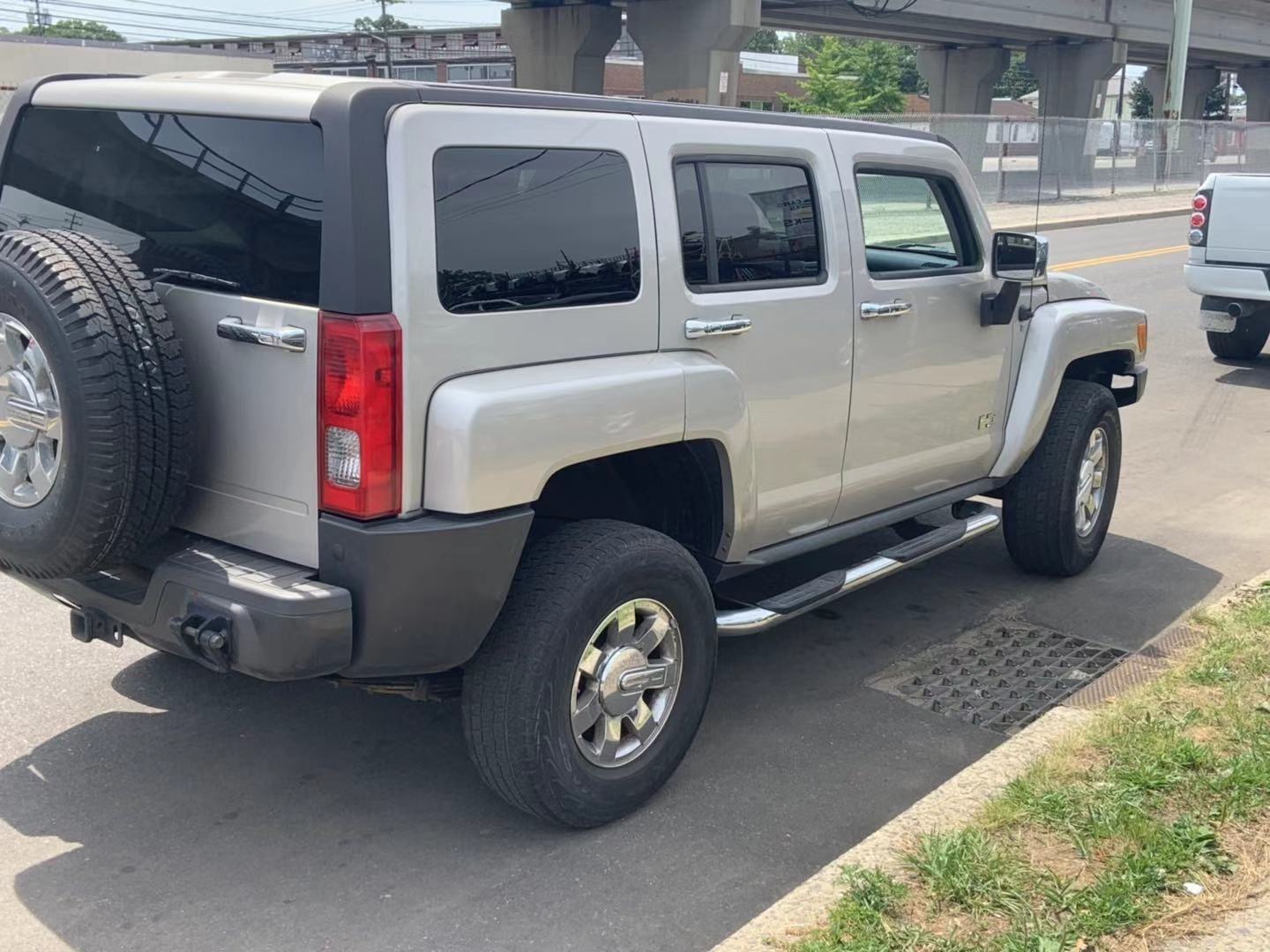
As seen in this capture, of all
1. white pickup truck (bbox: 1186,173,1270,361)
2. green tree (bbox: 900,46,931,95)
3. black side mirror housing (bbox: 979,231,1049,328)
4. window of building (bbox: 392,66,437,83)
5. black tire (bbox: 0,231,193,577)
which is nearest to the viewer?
black tire (bbox: 0,231,193,577)

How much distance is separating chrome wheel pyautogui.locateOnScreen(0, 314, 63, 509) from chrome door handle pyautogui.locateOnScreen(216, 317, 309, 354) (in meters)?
0.42

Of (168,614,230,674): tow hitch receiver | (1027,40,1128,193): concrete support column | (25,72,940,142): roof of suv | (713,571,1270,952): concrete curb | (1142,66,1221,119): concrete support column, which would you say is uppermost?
(1142,66,1221,119): concrete support column

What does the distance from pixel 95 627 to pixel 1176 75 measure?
119ft

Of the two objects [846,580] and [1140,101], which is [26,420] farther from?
[1140,101]

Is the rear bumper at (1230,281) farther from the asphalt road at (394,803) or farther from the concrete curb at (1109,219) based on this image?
the concrete curb at (1109,219)

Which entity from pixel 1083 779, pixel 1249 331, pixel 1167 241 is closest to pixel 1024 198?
pixel 1167 241

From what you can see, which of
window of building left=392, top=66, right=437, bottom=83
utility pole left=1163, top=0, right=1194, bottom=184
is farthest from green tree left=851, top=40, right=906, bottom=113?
utility pole left=1163, top=0, right=1194, bottom=184

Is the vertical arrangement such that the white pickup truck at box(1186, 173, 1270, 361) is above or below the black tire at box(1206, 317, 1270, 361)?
above

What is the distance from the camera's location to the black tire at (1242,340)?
11.6m

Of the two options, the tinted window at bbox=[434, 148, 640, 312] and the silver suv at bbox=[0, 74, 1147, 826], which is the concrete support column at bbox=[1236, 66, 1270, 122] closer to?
the silver suv at bbox=[0, 74, 1147, 826]

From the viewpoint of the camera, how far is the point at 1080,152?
1351 inches

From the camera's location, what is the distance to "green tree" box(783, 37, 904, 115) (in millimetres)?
71562

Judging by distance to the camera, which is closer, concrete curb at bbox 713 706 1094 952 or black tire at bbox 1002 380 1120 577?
concrete curb at bbox 713 706 1094 952

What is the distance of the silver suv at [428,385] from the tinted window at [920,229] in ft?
2.14
